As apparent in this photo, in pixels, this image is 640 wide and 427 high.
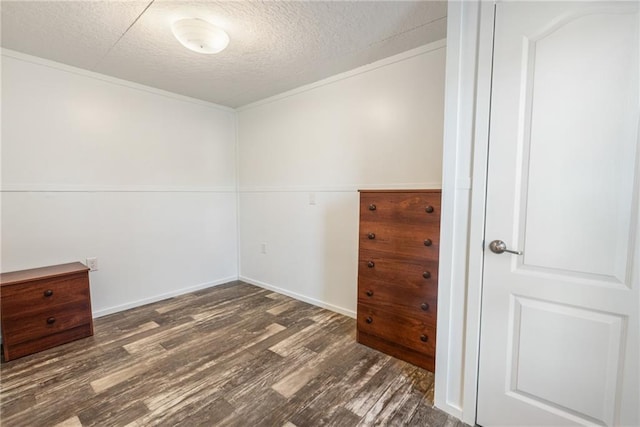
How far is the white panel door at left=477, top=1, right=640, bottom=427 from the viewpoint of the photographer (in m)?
1.10

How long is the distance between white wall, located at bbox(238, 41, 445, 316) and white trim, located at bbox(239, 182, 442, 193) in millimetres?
11

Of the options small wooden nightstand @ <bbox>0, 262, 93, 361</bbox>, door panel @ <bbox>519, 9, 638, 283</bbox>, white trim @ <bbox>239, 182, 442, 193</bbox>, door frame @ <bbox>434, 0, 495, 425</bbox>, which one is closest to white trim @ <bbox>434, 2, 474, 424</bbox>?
door frame @ <bbox>434, 0, 495, 425</bbox>

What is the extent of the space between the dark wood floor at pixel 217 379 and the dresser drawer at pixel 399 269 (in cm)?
59

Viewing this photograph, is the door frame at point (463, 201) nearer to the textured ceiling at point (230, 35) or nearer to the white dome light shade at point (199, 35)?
the textured ceiling at point (230, 35)

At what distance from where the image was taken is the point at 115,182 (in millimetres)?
2803

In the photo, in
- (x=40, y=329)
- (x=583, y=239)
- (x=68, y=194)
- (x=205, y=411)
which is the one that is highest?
(x=68, y=194)

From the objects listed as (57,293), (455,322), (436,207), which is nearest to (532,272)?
(455,322)

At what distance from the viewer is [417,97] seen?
2240 millimetres

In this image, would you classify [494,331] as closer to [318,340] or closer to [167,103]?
[318,340]

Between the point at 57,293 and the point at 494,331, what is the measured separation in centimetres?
304

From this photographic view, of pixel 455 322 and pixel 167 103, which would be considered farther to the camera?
pixel 167 103

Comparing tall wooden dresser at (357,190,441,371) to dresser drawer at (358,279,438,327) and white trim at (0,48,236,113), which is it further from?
white trim at (0,48,236,113)

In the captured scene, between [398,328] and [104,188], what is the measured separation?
9.80 feet

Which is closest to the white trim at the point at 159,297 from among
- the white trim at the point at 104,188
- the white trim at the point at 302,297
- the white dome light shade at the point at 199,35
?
the white trim at the point at 302,297
